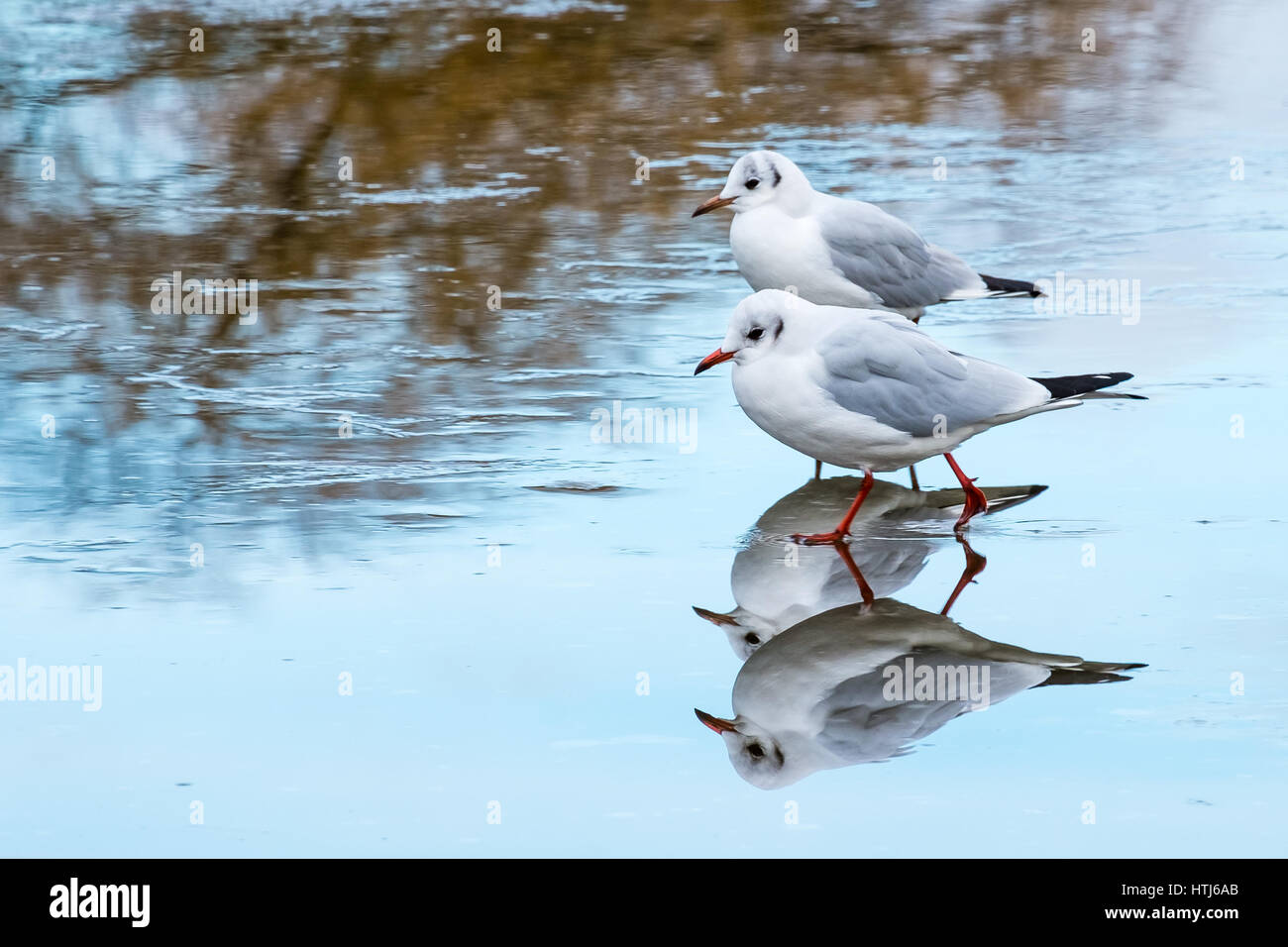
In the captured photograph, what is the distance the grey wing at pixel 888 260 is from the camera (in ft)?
26.9

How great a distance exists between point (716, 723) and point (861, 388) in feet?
5.67

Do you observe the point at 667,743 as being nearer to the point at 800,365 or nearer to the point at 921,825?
the point at 921,825

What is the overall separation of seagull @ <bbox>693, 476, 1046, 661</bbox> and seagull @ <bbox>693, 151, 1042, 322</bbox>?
1333mm

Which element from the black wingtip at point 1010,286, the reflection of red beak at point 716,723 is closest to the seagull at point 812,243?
the black wingtip at point 1010,286

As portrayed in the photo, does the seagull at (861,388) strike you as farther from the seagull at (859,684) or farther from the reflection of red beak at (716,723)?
the reflection of red beak at (716,723)

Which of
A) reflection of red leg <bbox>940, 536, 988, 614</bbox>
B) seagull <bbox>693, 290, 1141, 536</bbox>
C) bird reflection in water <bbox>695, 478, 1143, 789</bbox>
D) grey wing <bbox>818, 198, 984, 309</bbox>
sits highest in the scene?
grey wing <bbox>818, 198, 984, 309</bbox>

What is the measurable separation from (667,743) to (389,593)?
1369 millimetres

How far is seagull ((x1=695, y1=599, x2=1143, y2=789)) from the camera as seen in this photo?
4.73m

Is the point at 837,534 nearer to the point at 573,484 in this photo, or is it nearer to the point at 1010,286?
the point at 573,484

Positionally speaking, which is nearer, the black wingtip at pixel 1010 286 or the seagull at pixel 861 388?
the seagull at pixel 861 388

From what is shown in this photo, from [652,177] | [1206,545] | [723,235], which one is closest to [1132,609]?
[1206,545]

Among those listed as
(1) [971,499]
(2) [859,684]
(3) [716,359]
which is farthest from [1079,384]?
(2) [859,684]

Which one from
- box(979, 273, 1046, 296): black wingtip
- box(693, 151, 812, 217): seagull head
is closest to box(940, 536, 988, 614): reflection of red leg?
box(693, 151, 812, 217): seagull head

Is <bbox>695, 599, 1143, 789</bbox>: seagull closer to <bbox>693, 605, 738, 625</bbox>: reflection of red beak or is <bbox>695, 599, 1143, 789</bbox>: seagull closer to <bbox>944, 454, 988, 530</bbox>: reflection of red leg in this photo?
<bbox>693, 605, 738, 625</bbox>: reflection of red beak
